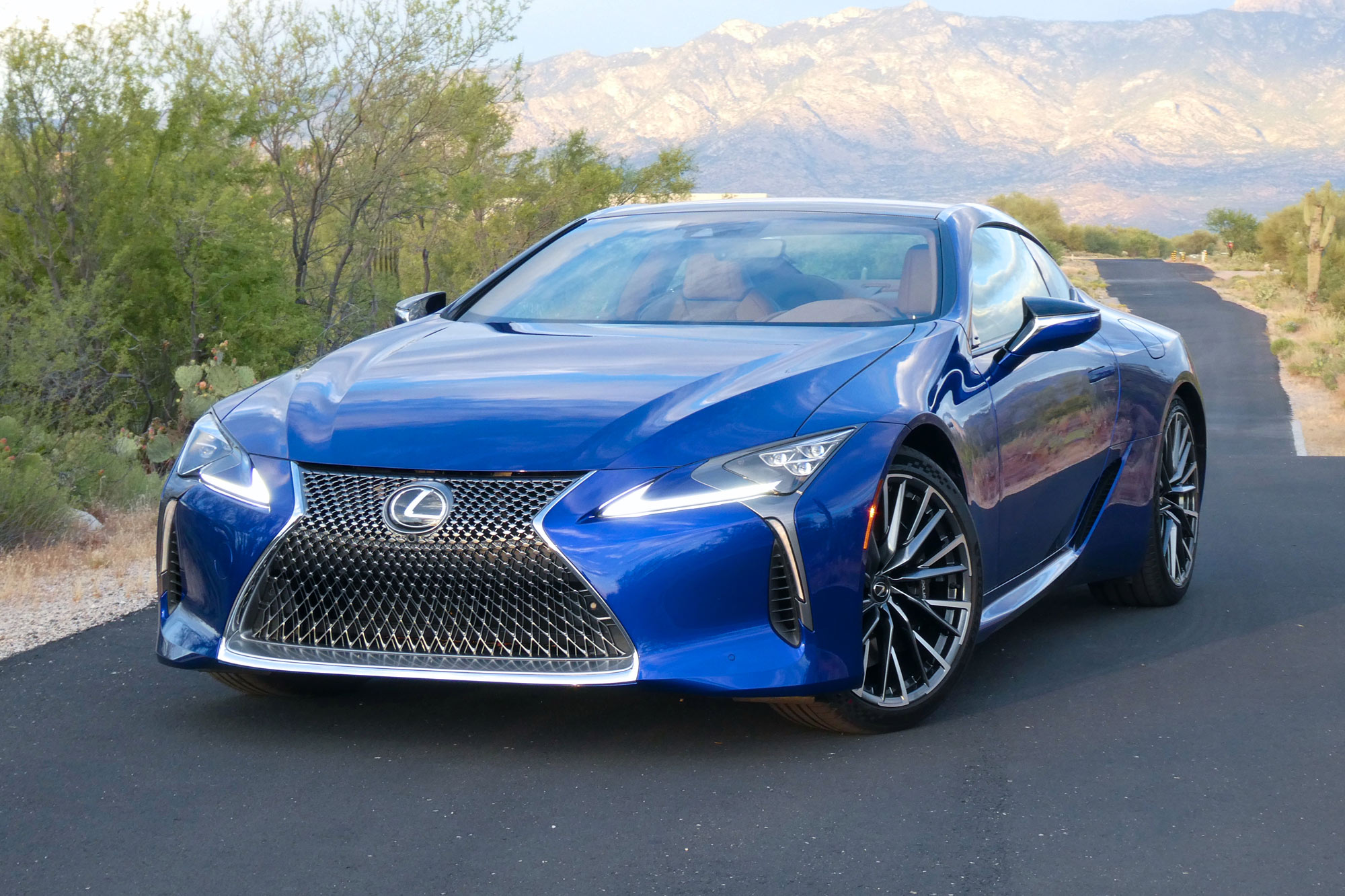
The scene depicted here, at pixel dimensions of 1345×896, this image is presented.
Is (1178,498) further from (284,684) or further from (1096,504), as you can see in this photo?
(284,684)

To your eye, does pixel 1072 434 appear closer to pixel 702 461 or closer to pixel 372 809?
pixel 702 461

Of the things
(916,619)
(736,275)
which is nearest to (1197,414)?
(736,275)

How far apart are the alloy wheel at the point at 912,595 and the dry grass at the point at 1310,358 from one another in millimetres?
10234

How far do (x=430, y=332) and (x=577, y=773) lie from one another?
5.75 ft

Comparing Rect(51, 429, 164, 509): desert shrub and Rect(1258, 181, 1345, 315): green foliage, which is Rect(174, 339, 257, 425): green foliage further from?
Rect(1258, 181, 1345, 315): green foliage

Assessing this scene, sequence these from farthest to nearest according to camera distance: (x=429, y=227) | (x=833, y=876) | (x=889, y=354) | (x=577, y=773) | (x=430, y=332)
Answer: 1. (x=429, y=227)
2. (x=430, y=332)
3. (x=889, y=354)
4. (x=577, y=773)
5. (x=833, y=876)

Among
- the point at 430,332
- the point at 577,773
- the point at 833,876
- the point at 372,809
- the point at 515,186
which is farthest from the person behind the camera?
the point at 515,186

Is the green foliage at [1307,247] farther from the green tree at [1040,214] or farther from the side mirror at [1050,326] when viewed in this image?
the side mirror at [1050,326]

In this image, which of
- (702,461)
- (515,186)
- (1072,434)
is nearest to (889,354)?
(702,461)

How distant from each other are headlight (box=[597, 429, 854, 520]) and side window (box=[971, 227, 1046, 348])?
47.1 inches

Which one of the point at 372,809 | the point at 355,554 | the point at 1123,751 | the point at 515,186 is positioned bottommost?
the point at 515,186

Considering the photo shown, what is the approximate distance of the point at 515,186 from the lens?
95.0 ft

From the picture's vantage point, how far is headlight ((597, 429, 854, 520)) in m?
3.71

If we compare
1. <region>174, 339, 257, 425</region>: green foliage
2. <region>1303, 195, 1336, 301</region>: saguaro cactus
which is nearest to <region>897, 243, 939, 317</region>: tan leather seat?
<region>174, 339, 257, 425</region>: green foliage
